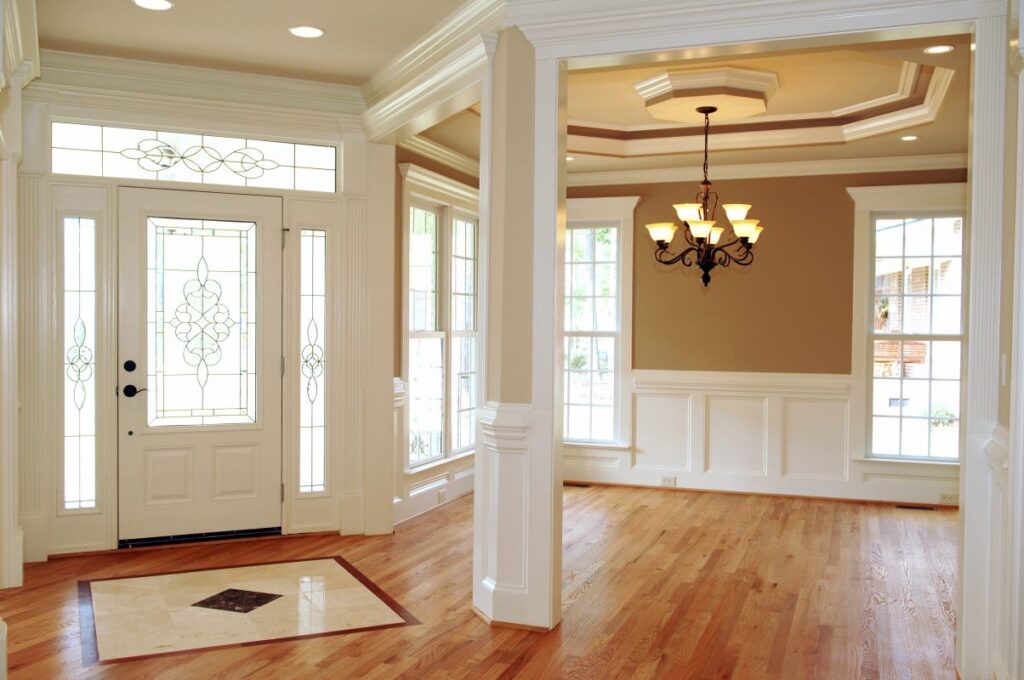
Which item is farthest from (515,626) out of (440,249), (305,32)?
(440,249)

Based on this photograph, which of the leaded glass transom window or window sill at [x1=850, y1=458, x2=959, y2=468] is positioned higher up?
the leaded glass transom window

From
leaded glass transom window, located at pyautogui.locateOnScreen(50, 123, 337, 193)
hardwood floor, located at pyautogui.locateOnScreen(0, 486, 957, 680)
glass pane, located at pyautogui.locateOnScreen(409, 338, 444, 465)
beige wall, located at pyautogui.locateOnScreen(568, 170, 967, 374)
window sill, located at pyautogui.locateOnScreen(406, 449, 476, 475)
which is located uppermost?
leaded glass transom window, located at pyautogui.locateOnScreen(50, 123, 337, 193)

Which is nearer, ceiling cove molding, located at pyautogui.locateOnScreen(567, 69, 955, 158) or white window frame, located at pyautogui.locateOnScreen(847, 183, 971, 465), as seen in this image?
ceiling cove molding, located at pyautogui.locateOnScreen(567, 69, 955, 158)

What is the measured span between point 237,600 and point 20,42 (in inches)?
109

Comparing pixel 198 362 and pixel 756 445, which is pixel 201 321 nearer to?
pixel 198 362

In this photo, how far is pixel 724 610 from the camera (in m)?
4.20

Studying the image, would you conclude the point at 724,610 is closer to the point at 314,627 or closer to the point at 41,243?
the point at 314,627

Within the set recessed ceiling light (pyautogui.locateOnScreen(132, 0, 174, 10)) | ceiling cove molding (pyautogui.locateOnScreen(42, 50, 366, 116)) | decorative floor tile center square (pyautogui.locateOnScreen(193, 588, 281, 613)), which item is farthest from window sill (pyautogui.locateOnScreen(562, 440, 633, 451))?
recessed ceiling light (pyautogui.locateOnScreen(132, 0, 174, 10))

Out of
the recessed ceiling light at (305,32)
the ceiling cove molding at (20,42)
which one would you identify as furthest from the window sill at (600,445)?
the ceiling cove molding at (20,42)

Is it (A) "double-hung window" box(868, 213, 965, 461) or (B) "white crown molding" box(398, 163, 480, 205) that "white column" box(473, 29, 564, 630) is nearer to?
(B) "white crown molding" box(398, 163, 480, 205)

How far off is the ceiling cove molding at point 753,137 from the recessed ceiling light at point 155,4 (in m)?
3.18

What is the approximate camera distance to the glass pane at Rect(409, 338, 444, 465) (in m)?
6.33

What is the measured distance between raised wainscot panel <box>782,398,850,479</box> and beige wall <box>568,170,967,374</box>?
0.30 m

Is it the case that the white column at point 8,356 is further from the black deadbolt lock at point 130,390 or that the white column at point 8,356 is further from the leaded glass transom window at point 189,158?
the black deadbolt lock at point 130,390
